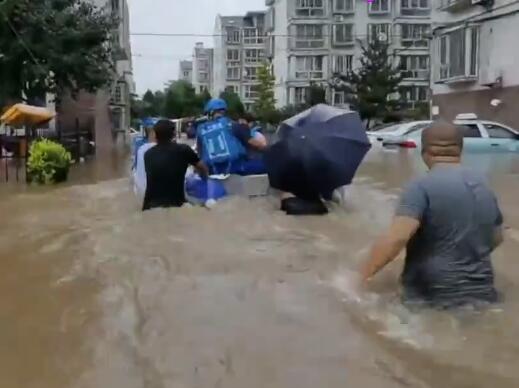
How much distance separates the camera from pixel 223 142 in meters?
10.4

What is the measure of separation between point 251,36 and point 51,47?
91318 millimetres

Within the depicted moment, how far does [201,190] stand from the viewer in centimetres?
1048

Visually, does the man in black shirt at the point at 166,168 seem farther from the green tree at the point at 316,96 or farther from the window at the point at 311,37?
the window at the point at 311,37

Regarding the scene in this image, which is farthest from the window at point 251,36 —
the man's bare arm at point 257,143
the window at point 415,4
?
the man's bare arm at point 257,143

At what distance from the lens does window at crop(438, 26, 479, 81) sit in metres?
34.6

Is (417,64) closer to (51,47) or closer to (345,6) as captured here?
(345,6)

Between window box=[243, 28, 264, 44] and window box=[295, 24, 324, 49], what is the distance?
4187 cm

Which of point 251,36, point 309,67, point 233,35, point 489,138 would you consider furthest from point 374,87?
point 233,35

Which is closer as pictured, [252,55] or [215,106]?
[215,106]

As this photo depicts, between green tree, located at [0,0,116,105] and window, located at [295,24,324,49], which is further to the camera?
window, located at [295,24,324,49]

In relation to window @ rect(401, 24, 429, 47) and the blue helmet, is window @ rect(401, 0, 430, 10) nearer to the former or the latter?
window @ rect(401, 24, 429, 47)

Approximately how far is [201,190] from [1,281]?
3.75 m

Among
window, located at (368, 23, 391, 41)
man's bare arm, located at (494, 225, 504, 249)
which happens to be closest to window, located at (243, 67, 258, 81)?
window, located at (368, 23, 391, 41)

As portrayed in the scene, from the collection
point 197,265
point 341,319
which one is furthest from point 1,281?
point 341,319
